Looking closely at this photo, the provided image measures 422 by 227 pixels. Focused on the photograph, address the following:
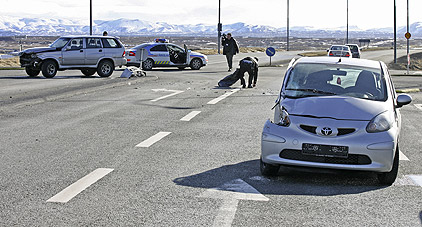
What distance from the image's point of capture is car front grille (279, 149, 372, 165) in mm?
6645

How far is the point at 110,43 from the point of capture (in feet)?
84.4

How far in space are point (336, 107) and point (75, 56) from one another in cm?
1936

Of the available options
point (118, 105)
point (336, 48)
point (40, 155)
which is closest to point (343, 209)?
point (40, 155)

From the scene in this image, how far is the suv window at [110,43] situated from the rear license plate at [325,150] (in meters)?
19.8

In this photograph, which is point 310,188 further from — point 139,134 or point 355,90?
point 139,134

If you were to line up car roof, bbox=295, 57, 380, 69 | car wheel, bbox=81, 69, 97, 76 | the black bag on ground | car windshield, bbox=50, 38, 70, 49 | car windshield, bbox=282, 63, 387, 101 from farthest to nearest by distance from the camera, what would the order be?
car wheel, bbox=81, 69, 97, 76 → car windshield, bbox=50, 38, 70, 49 → the black bag on ground → car roof, bbox=295, 57, 380, 69 → car windshield, bbox=282, 63, 387, 101

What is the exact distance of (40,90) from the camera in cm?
1834

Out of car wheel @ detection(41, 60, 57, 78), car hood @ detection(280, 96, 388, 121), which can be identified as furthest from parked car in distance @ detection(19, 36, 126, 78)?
car hood @ detection(280, 96, 388, 121)

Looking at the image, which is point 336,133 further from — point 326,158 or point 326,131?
point 326,158

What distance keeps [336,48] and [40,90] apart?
1174 inches

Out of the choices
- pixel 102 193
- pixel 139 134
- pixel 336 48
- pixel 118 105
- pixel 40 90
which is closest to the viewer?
pixel 102 193

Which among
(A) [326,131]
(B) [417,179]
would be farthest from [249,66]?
(A) [326,131]

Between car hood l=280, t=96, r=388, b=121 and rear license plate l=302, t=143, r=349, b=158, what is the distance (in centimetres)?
38

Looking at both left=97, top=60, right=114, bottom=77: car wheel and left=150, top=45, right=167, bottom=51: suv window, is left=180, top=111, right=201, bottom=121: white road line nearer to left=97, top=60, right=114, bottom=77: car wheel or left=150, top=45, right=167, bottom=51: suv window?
left=97, top=60, right=114, bottom=77: car wheel
